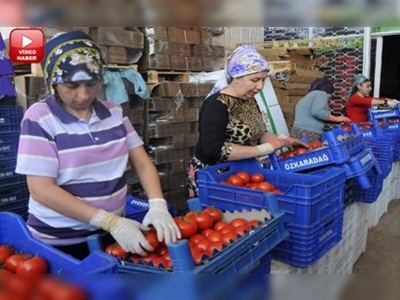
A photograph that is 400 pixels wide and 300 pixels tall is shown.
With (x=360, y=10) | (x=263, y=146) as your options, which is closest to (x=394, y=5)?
(x=360, y=10)

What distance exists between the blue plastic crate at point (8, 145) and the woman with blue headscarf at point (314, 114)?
3424 mm

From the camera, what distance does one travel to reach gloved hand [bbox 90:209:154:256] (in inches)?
55.3

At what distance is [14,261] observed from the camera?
4.27 feet

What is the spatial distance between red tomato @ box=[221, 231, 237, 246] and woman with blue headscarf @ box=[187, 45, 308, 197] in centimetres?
85

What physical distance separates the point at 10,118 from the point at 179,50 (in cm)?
226

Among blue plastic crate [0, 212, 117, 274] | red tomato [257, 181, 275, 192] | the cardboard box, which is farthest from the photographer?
the cardboard box

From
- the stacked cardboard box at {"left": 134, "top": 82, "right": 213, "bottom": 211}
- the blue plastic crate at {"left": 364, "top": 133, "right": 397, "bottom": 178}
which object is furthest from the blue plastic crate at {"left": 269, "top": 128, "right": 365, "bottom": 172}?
the stacked cardboard box at {"left": 134, "top": 82, "right": 213, "bottom": 211}

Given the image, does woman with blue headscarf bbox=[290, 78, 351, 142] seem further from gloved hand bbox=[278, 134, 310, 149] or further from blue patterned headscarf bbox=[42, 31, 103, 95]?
blue patterned headscarf bbox=[42, 31, 103, 95]

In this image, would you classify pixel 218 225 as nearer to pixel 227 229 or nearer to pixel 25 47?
pixel 227 229

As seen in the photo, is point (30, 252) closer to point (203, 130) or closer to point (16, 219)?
point (16, 219)

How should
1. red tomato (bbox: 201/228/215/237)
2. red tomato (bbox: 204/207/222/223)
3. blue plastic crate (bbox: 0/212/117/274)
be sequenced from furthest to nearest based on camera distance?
1. red tomato (bbox: 204/207/222/223)
2. red tomato (bbox: 201/228/215/237)
3. blue plastic crate (bbox: 0/212/117/274)

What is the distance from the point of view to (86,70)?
148 centimetres

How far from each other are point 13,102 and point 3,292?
3.03 m

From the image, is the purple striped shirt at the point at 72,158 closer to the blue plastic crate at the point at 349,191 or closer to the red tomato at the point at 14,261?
the red tomato at the point at 14,261
